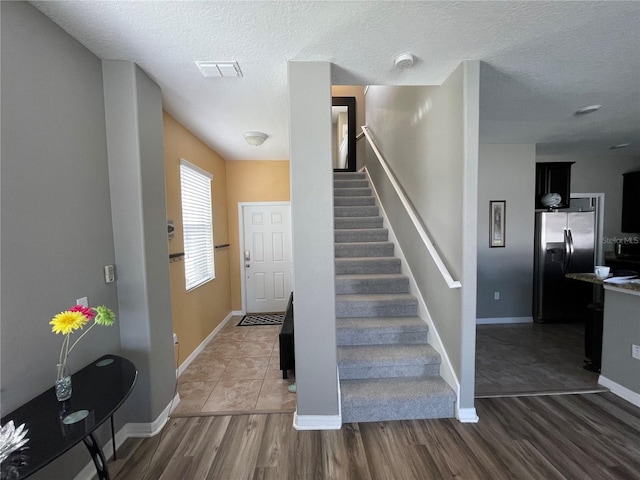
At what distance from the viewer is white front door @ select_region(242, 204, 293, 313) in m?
4.38

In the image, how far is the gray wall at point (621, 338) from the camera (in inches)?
80.9

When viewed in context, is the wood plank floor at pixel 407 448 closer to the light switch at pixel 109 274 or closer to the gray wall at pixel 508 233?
the light switch at pixel 109 274

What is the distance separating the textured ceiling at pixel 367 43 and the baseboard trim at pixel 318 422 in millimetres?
2489

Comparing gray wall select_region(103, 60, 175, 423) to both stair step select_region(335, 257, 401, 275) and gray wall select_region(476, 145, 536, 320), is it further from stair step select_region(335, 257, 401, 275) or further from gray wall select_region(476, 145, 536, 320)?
gray wall select_region(476, 145, 536, 320)

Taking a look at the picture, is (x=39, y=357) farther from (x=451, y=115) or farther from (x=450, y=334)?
(x=451, y=115)

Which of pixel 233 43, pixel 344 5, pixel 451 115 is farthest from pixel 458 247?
pixel 233 43

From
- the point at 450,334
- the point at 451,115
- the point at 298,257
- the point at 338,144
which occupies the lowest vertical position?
the point at 450,334

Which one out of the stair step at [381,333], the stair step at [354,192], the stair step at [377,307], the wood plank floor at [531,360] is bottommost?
the wood plank floor at [531,360]

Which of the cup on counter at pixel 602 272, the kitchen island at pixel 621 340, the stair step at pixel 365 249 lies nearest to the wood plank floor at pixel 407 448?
the kitchen island at pixel 621 340

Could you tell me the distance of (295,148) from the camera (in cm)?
174

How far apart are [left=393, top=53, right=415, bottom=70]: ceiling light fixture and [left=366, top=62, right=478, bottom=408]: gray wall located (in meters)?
0.40

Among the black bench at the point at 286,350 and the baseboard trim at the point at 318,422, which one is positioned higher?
the black bench at the point at 286,350

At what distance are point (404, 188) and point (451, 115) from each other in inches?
42.2

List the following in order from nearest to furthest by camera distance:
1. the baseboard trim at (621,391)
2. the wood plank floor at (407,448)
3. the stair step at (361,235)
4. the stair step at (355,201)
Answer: the wood plank floor at (407,448) → the baseboard trim at (621,391) → the stair step at (361,235) → the stair step at (355,201)
